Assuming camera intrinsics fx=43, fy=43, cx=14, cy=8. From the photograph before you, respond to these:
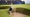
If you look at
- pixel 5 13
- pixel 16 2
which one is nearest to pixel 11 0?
pixel 16 2

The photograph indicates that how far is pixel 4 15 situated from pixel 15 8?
149mm

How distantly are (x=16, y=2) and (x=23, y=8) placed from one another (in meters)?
0.12

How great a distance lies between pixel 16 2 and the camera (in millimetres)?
550

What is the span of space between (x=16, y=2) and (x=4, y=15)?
216 mm

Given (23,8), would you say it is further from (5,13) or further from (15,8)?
(5,13)

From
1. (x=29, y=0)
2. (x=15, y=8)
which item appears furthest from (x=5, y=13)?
(x=29, y=0)

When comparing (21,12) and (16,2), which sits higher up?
(16,2)

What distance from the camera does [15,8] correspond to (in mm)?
518

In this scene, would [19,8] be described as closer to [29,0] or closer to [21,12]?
[21,12]

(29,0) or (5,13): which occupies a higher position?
(29,0)

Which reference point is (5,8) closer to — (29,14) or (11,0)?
(11,0)

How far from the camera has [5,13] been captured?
49cm

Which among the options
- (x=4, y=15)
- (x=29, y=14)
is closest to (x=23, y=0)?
(x=29, y=14)

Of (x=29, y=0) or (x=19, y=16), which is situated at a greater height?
(x=29, y=0)
